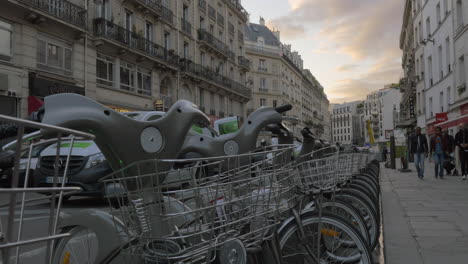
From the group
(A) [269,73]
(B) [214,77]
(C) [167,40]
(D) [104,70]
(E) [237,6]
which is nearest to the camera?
(D) [104,70]

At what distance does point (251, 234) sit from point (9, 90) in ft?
50.1

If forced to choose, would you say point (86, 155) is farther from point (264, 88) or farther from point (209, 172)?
point (264, 88)

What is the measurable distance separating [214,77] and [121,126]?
31.0 m

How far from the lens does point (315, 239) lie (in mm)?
2520

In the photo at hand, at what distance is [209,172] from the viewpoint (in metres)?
2.14

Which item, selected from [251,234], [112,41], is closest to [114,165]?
[251,234]

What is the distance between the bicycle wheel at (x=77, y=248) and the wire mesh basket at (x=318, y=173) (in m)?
1.37

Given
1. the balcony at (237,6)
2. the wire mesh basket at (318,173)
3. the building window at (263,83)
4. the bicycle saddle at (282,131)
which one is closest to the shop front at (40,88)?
the bicycle saddle at (282,131)

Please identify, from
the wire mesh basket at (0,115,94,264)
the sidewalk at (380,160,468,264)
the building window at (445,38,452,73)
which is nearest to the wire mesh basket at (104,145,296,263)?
the wire mesh basket at (0,115,94,264)

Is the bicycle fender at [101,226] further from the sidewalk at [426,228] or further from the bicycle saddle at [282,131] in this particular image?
the sidewalk at [426,228]

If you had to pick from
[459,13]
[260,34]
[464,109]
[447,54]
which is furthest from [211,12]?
[260,34]

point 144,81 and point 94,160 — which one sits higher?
point 144,81

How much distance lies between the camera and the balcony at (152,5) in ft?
74.3

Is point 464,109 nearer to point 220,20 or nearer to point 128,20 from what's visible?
point 128,20
